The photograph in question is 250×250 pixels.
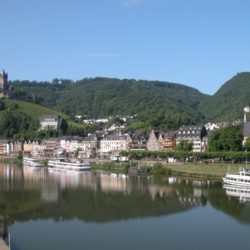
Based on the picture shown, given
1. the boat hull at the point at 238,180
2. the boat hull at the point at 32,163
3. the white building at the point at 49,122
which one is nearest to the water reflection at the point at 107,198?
the boat hull at the point at 238,180

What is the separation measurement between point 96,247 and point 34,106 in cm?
13296

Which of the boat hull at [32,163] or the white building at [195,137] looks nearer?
the boat hull at [32,163]

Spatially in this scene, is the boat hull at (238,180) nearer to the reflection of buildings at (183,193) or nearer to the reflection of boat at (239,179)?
the reflection of boat at (239,179)

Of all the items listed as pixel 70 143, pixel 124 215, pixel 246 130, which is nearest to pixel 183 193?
pixel 124 215

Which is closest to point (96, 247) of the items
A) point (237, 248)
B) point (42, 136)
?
point (237, 248)

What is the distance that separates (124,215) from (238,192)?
15.2m

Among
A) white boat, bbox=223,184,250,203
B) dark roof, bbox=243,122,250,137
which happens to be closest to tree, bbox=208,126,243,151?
dark roof, bbox=243,122,250,137

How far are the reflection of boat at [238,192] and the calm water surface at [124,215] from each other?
9cm

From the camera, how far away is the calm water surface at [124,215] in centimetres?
2995

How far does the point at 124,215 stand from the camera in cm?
3816

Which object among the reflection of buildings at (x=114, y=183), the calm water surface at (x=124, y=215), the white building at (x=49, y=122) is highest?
the white building at (x=49, y=122)

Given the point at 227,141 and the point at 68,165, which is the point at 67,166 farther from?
the point at 227,141

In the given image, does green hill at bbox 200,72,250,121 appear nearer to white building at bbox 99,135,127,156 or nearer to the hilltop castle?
white building at bbox 99,135,127,156

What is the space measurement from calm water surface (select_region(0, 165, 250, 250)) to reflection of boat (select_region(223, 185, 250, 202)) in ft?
0.29
